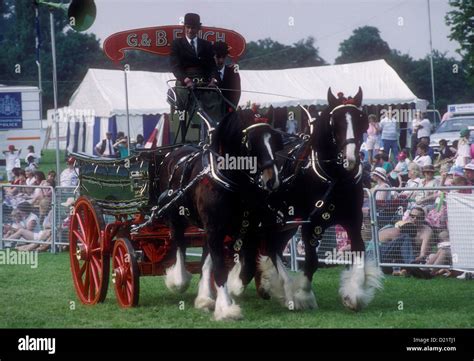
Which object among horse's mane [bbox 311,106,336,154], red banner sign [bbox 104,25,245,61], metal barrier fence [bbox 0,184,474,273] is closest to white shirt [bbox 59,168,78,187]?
metal barrier fence [bbox 0,184,474,273]

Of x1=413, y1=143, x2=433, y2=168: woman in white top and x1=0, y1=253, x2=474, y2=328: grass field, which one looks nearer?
x1=0, y1=253, x2=474, y2=328: grass field

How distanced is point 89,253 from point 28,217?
22.3 feet

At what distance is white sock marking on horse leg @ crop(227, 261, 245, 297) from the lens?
9.50 m

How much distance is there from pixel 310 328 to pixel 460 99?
2529 cm

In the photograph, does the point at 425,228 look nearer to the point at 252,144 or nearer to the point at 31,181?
the point at 252,144

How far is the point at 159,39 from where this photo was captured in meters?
10.1

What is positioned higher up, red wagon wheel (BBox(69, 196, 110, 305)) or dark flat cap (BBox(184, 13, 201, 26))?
dark flat cap (BBox(184, 13, 201, 26))

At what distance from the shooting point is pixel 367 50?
30562 mm

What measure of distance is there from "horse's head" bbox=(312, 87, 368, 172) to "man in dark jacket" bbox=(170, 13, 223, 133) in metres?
1.26

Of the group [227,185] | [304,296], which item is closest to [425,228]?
[304,296]

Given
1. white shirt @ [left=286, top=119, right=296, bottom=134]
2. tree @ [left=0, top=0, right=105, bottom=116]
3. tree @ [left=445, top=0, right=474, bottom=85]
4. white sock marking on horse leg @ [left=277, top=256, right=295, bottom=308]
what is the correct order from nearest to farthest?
white sock marking on horse leg @ [left=277, top=256, right=295, bottom=308] → tree @ [left=445, top=0, right=474, bottom=85] → white shirt @ [left=286, top=119, right=296, bottom=134] → tree @ [left=0, top=0, right=105, bottom=116]

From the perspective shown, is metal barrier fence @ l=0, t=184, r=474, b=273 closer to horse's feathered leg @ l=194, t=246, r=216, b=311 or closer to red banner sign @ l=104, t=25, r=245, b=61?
red banner sign @ l=104, t=25, r=245, b=61
